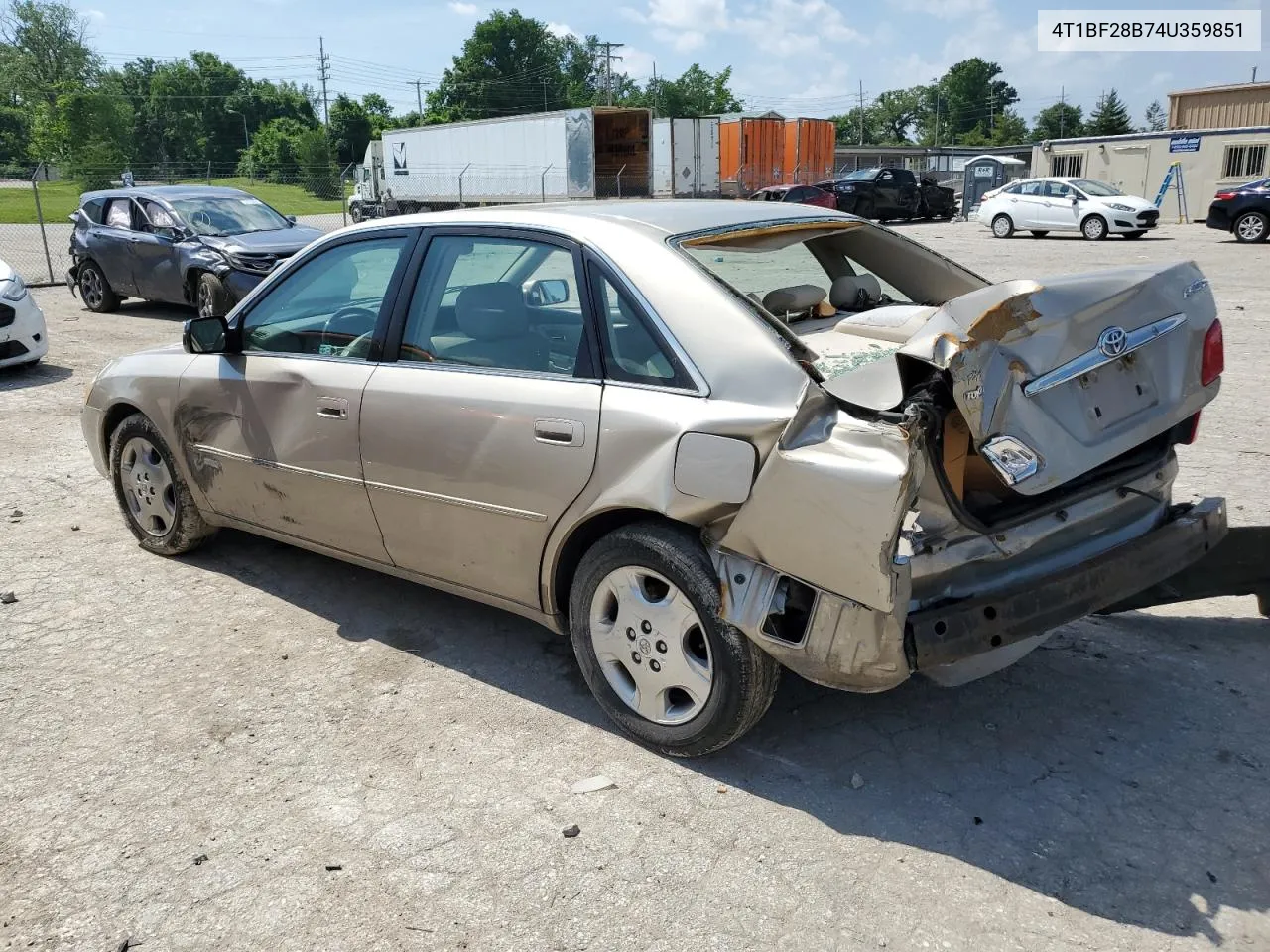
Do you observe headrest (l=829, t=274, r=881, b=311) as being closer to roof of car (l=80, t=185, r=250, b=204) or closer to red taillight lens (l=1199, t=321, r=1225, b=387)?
red taillight lens (l=1199, t=321, r=1225, b=387)

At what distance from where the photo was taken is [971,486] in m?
3.26

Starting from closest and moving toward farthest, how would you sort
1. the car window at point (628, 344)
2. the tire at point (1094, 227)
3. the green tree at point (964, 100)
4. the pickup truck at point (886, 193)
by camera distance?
1. the car window at point (628, 344)
2. the tire at point (1094, 227)
3. the pickup truck at point (886, 193)
4. the green tree at point (964, 100)

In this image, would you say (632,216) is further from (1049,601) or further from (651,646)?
(1049,601)

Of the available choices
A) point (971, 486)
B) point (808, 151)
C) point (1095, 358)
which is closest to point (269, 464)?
point (971, 486)

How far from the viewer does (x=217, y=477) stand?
4719mm

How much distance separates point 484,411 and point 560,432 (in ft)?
1.18

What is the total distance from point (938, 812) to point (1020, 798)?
0.27m

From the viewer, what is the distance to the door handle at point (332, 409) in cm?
404

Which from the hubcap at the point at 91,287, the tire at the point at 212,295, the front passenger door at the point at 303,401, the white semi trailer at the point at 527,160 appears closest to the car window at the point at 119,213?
the hubcap at the point at 91,287

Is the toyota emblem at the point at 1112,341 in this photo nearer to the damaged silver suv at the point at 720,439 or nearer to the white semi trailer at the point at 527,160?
the damaged silver suv at the point at 720,439

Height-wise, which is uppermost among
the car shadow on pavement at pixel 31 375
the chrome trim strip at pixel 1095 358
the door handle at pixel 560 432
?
the chrome trim strip at pixel 1095 358

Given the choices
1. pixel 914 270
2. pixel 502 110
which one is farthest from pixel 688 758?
pixel 502 110

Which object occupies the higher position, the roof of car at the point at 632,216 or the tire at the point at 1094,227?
the roof of car at the point at 632,216

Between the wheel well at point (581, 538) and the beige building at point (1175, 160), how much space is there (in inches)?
1386
